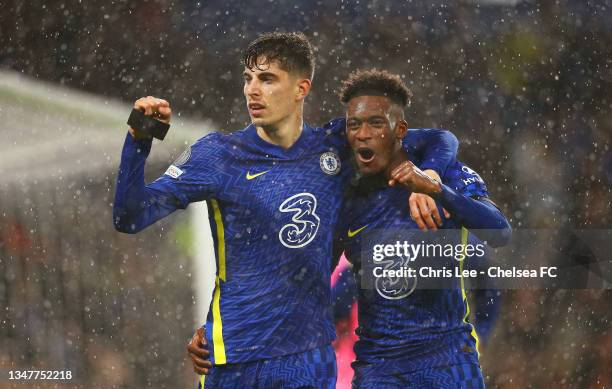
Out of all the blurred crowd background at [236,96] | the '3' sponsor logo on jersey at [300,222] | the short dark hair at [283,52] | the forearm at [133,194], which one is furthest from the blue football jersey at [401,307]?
the blurred crowd background at [236,96]

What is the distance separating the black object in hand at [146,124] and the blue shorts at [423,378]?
0.82 metres

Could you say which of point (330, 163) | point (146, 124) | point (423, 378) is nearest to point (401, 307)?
point (423, 378)

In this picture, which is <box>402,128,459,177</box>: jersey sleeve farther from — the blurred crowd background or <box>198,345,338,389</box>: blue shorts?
the blurred crowd background

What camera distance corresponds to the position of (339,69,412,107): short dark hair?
238cm

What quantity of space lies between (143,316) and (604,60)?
2.12 meters

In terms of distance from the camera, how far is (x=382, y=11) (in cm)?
349

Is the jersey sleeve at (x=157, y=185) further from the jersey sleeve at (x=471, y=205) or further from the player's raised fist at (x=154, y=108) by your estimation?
the jersey sleeve at (x=471, y=205)

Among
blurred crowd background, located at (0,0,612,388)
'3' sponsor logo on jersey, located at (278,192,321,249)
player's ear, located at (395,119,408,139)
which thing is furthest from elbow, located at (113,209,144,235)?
blurred crowd background, located at (0,0,612,388)

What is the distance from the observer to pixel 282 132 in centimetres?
231

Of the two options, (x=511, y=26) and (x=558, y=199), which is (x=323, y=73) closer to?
(x=511, y=26)

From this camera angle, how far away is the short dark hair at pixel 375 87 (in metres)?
2.38

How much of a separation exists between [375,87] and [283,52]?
0.86 ft

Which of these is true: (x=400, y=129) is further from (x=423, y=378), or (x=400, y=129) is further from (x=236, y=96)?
(x=236, y=96)

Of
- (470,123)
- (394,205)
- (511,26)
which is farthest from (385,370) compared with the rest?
(511,26)
